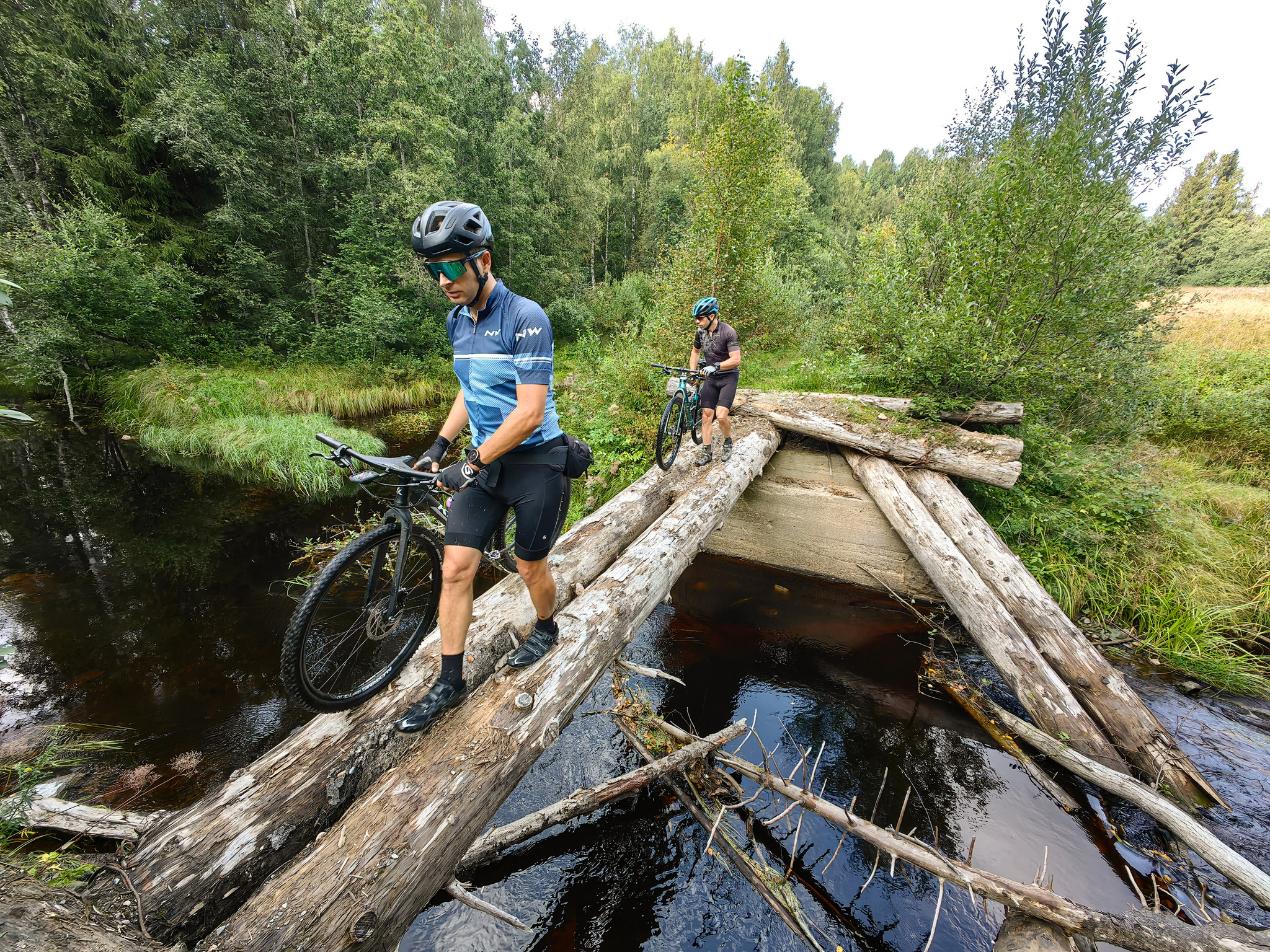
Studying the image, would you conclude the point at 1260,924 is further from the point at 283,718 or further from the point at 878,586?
the point at 283,718

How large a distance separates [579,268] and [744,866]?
29.4 metres

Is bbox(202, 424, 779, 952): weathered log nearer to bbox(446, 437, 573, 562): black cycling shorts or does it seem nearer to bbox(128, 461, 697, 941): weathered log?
bbox(128, 461, 697, 941): weathered log

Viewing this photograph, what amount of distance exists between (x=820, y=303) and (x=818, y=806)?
59.6 ft

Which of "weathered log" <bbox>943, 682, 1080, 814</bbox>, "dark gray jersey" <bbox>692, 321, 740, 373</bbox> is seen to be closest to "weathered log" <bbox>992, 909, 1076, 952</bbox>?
"weathered log" <bbox>943, 682, 1080, 814</bbox>

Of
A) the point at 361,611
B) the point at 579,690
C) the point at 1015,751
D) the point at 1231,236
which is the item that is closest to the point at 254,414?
the point at 361,611

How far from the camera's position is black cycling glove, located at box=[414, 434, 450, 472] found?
2602 millimetres

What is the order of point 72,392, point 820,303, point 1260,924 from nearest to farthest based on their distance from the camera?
point 1260,924 < point 72,392 < point 820,303

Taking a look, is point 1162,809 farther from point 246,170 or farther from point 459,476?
point 246,170

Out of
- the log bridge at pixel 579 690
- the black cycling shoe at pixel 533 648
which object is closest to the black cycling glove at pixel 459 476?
the black cycling shoe at pixel 533 648

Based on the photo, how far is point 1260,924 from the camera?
311 centimetres

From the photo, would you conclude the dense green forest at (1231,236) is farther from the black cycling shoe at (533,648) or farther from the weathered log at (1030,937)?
the black cycling shoe at (533,648)

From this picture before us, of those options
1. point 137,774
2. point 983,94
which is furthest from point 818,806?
point 983,94

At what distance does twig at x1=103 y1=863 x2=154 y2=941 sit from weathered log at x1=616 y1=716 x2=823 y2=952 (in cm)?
259

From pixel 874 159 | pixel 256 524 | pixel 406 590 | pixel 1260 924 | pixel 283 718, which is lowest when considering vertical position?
pixel 1260 924
